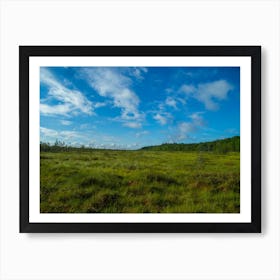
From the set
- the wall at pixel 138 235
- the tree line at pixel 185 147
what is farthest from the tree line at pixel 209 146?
the wall at pixel 138 235

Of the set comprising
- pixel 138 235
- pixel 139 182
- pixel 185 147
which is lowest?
pixel 138 235

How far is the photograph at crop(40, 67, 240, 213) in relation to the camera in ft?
4.66

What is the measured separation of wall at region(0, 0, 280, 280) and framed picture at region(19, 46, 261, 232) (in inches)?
2.8

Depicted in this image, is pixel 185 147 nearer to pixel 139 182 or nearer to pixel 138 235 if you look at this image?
pixel 139 182

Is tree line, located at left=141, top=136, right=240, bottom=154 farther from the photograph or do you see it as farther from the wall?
the wall

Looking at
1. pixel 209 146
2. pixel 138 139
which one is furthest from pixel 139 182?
pixel 209 146

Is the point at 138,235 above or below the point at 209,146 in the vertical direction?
below

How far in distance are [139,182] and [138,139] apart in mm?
218

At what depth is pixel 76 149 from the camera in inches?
56.1

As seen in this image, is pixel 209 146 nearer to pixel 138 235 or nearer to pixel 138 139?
pixel 138 139

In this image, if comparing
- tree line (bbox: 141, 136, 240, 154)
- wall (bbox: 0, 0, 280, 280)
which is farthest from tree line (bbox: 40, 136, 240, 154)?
wall (bbox: 0, 0, 280, 280)

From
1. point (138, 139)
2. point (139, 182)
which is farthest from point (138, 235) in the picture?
point (138, 139)

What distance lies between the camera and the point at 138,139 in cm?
142

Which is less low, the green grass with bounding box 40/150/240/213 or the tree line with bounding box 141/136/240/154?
the tree line with bounding box 141/136/240/154
